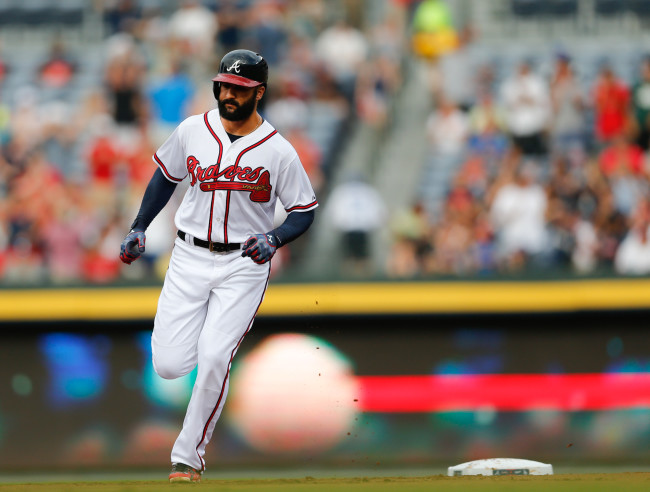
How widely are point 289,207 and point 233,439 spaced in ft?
10.3

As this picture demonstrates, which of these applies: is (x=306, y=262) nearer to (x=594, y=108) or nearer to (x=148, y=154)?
(x=148, y=154)

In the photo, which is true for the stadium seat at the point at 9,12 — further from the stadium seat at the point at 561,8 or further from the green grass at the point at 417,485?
the green grass at the point at 417,485

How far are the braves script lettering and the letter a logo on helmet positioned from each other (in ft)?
1.41

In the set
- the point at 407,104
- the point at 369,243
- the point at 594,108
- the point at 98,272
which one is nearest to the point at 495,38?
the point at 407,104

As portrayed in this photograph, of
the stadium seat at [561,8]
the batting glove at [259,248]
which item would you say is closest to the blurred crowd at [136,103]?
the stadium seat at [561,8]

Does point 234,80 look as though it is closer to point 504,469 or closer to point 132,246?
point 132,246

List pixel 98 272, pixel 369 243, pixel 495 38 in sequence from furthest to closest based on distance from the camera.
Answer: pixel 495 38 < pixel 369 243 < pixel 98 272

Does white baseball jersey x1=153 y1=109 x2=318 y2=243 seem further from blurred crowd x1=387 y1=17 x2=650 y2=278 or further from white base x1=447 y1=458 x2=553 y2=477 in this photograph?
blurred crowd x1=387 y1=17 x2=650 y2=278

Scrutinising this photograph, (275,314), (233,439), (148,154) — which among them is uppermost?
(148,154)

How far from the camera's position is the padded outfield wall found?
8.40 meters

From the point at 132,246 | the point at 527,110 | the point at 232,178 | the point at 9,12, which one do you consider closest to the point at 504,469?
the point at 232,178

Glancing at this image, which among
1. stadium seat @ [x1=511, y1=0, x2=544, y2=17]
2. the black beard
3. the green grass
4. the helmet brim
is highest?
stadium seat @ [x1=511, y1=0, x2=544, y2=17]

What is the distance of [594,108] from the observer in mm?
11008

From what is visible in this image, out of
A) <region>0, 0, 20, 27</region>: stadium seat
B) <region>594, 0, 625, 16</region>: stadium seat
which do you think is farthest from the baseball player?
<region>0, 0, 20, 27</region>: stadium seat
